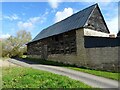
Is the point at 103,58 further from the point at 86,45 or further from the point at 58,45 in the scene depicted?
the point at 58,45

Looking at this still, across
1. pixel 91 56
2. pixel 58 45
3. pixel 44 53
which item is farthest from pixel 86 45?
pixel 44 53

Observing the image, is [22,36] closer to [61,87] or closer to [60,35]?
[60,35]

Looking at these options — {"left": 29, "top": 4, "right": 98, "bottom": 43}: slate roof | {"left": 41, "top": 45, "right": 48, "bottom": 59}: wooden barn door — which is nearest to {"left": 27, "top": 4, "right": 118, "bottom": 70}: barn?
{"left": 29, "top": 4, "right": 98, "bottom": 43}: slate roof

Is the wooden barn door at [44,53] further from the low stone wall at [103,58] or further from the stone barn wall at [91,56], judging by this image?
the low stone wall at [103,58]

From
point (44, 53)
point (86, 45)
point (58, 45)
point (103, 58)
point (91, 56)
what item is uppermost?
point (58, 45)

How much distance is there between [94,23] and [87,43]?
14.1 ft

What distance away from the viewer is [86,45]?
2000 cm

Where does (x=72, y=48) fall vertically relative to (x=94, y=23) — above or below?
below

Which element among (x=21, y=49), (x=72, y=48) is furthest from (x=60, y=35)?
(x=21, y=49)

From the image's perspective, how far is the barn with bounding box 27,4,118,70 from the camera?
17500mm

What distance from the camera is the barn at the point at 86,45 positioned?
17.5 meters

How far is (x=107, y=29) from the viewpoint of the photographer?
84.0ft

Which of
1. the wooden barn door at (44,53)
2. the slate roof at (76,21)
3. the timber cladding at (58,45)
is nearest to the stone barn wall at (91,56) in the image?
the timber cladding at (58,45)

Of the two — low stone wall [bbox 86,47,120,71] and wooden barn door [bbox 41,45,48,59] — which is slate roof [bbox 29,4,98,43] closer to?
wooden barn door [bbox 41,45,48,59]
